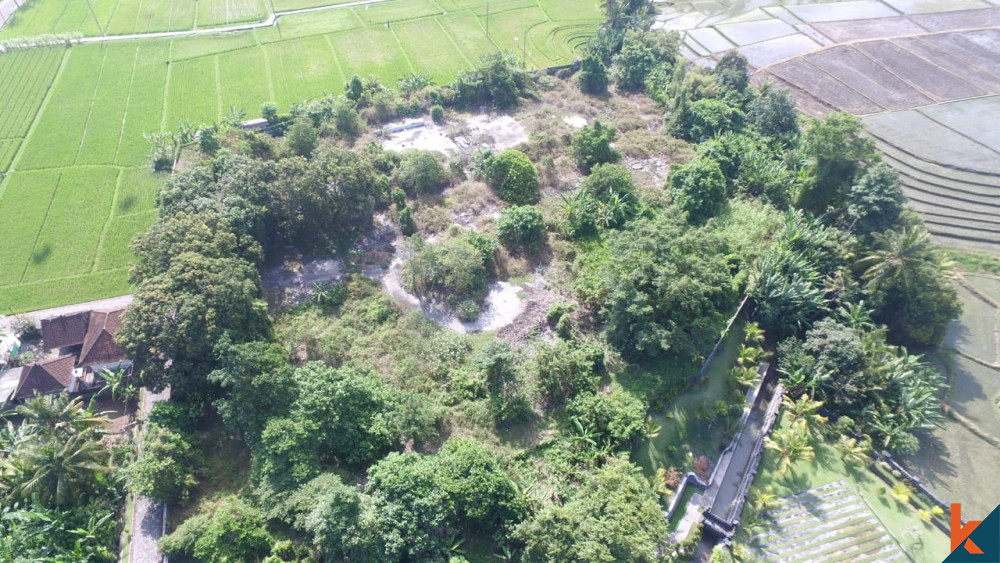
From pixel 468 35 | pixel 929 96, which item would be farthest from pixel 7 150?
pixel 929 96

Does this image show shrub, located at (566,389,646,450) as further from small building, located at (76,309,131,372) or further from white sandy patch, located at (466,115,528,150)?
white sandy patch, located at (466,115,528,150)

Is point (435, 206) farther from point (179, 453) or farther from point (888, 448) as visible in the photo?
point (888, 448)

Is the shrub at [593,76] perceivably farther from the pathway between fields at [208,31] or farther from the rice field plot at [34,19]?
the rice field plot at [34,19]

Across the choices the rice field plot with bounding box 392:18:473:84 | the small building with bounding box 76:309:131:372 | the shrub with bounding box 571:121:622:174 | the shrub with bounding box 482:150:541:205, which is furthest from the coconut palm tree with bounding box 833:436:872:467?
the rice field plot with bounding box 392:18:473:84

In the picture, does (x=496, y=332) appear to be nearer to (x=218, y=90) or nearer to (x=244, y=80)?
(x=218, y=90)

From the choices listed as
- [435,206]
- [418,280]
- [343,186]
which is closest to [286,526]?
[418,280]

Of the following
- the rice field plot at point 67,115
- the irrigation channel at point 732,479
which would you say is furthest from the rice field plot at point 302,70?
the irrigation channel at point 732,479

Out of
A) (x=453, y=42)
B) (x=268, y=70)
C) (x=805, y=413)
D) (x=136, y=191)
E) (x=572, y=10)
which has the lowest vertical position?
(x=805, y=413)
